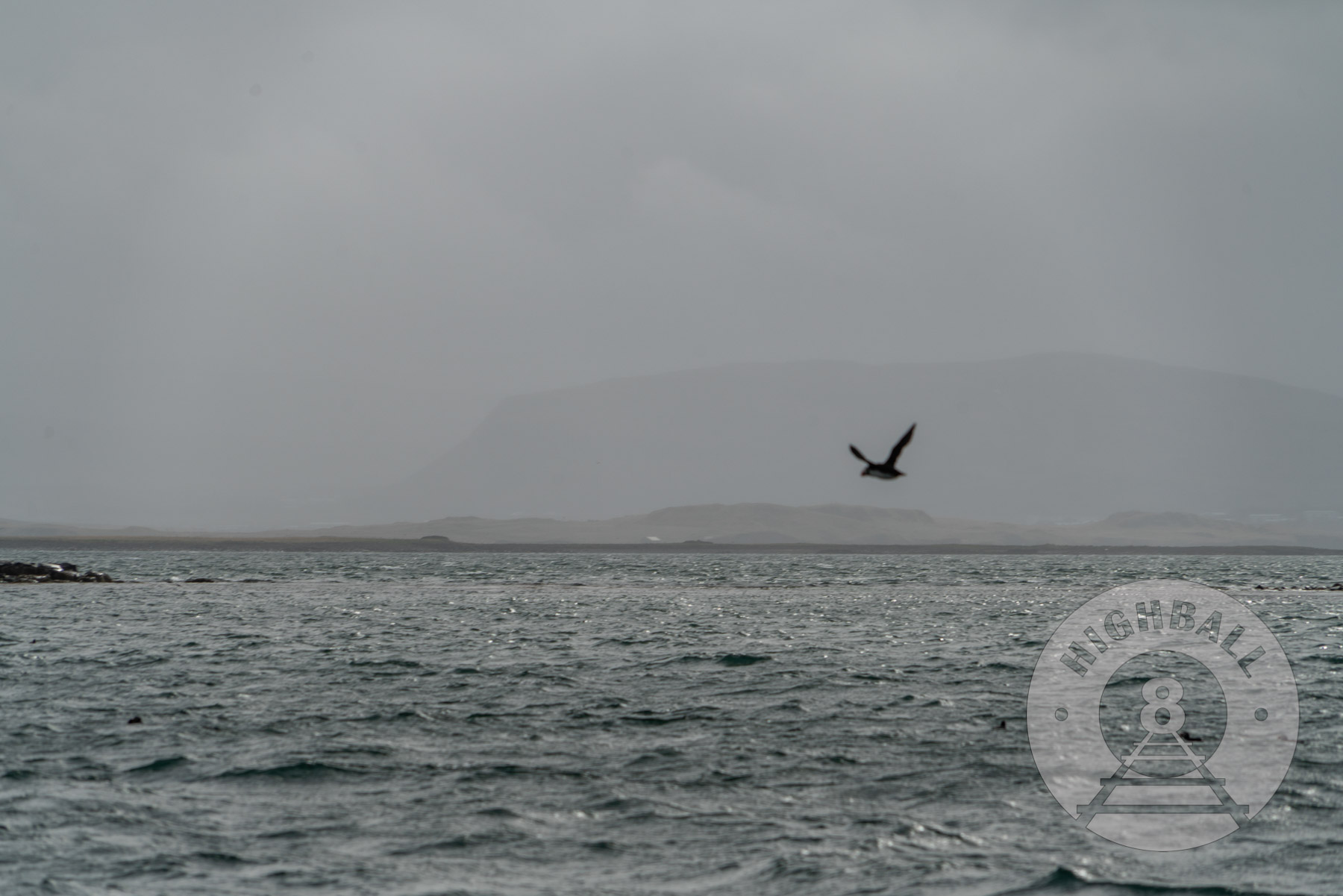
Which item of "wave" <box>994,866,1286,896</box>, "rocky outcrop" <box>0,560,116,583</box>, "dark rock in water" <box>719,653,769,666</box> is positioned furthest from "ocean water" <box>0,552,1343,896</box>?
"rocky outcrop" <box>0,560,116,583</box>

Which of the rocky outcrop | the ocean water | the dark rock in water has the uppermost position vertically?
the dark rock in water

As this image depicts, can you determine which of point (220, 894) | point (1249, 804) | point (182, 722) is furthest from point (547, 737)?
point (1249, 804)

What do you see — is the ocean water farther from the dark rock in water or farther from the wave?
the dark rock in water

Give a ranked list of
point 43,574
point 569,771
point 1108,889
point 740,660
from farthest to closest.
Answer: point 43,574 → point 740,660 → point 569,771 → point 1108,889

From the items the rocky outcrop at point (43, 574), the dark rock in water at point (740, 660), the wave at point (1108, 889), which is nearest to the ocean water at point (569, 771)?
the wave at point (1108, 889)

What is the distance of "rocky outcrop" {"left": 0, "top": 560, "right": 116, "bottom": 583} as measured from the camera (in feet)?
323

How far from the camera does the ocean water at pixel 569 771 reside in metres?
17.4

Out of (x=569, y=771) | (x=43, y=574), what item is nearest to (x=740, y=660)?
(x=569, y=771)

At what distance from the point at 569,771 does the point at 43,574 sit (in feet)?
306

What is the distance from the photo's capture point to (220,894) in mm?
16266

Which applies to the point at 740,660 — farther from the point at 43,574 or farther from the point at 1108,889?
the point at 43,574

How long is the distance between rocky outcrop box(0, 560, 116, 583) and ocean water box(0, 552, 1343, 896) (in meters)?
52.2

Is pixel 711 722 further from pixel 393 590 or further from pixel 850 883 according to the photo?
pixel 393 590

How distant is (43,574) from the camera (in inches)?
3989
